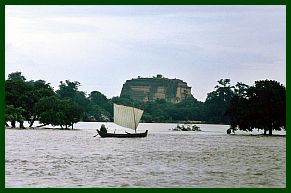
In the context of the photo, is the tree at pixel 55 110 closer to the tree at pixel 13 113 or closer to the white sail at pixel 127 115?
the tree at pixel 13 113

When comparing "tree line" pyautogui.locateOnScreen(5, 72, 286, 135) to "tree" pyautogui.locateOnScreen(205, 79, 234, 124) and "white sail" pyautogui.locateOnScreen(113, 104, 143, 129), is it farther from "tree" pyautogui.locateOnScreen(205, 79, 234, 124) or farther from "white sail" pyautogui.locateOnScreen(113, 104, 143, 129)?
"tree" pyautogui.locateOnScreen(205, 79, 234, 124)

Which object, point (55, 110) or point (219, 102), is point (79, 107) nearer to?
point (55, 110)

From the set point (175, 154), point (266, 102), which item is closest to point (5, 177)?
point (175, 154)

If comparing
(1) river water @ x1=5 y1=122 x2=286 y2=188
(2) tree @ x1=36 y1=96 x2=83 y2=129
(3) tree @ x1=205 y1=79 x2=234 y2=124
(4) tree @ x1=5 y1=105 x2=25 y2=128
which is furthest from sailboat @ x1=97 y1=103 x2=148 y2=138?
(3) tree @ x1=205 y1=79 x2=234 y2=124

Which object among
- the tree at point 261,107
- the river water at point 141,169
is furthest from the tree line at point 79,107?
the river water at point 141,169

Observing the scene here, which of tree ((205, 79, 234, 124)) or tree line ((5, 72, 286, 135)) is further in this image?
tree ((205, 79, 234, 124))

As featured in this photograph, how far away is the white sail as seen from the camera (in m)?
84.0

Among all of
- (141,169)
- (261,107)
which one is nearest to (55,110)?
(261,107)

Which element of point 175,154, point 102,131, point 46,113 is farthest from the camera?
point 46,113

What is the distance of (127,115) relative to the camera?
84.5 meters

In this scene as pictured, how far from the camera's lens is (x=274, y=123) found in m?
85.9

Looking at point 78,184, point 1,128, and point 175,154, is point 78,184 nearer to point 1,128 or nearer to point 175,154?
point 1,128

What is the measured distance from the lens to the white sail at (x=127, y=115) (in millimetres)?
84000

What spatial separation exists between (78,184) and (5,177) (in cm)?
395
